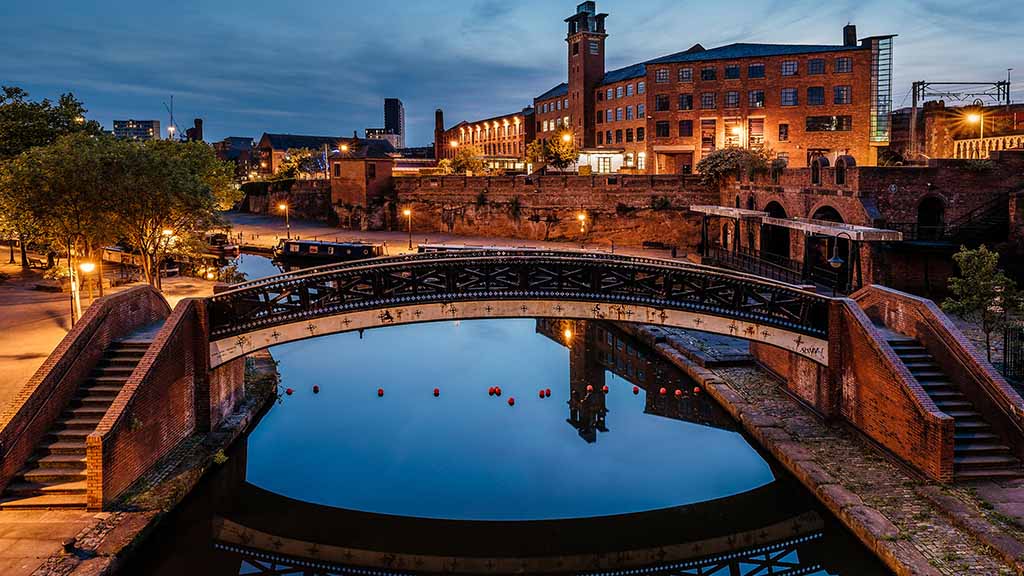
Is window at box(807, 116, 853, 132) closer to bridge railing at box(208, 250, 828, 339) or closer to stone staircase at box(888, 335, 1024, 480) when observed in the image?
bridge railing at box(208, 250, 828, 339)

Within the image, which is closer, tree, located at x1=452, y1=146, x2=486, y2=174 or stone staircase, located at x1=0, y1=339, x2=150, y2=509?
stone staircase, located at x1=0, y1=339, x2=150, y2=509

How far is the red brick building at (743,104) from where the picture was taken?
65.1 meters

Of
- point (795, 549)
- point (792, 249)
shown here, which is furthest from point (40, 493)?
point (792, 249)

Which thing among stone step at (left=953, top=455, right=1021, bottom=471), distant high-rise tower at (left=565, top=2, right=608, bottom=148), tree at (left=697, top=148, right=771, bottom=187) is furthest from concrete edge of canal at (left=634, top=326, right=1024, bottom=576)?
distant high-rise tower at (left=565, top=2, right=608, bottom=148)

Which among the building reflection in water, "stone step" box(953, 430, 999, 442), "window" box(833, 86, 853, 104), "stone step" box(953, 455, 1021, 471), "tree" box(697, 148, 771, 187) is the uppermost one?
"window" box(833, 86, 853, 104)

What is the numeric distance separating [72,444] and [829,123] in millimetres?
64411

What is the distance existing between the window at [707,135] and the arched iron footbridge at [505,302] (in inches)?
2101

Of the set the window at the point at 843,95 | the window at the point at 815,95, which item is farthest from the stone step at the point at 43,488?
the window at the point at 843,95

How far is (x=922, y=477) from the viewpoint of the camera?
15.4 m

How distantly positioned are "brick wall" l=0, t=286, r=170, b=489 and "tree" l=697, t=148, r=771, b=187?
42113mm

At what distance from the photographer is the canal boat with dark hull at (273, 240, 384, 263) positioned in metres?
55.9

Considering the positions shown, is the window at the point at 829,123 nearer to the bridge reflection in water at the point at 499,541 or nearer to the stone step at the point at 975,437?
the bridge reflection in water at the point at 499,541

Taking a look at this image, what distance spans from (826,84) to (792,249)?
28711mm

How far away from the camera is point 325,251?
188ft
